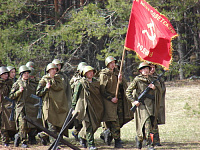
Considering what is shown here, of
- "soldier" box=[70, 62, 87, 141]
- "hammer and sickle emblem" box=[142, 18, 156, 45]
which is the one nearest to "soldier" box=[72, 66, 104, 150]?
"soldier" box=[70, 62, 87, 141]

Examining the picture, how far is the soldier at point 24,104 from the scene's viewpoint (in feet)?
31.1

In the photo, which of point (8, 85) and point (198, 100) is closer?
point (8, 85)

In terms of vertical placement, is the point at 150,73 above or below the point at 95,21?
below

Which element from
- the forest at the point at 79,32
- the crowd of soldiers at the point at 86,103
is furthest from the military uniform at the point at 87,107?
the forest at the point at 79,32

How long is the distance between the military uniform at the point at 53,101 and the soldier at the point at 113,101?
107 cm

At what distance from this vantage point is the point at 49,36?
20.2 meters

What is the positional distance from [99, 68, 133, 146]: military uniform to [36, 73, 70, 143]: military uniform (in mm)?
1074

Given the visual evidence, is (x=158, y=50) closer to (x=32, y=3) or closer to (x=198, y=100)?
(x=198, y=100)

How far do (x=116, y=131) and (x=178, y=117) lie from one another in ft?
21.6

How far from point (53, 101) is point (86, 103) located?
108cm

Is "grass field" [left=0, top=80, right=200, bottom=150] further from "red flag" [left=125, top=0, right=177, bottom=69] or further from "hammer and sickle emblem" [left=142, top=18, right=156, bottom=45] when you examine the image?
"hammer and sickle emblem" [left=142, top=18, right=156, bottom=45]

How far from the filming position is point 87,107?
8703 mm

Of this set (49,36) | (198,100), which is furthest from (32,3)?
(198,100)

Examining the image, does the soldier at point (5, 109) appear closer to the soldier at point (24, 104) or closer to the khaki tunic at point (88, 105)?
the soldier at point (24, 104)
